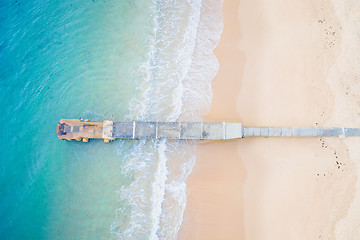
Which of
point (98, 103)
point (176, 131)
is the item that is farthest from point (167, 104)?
point (98, 103)

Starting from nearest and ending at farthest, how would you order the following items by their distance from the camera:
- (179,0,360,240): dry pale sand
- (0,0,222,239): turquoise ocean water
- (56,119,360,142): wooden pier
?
(179,0,360,240): dry pale sand
(56,119,360,142): wooden pier
(0,0,222,239): turquoise ocean water

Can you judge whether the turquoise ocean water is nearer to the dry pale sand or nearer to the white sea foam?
the white sea foam

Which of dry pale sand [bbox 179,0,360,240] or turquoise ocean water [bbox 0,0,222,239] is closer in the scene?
dry pale sand [bbox 179,0,360,240]

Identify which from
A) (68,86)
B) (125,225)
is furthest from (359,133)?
(68,86)

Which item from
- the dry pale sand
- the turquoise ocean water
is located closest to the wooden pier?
the dry pale sand

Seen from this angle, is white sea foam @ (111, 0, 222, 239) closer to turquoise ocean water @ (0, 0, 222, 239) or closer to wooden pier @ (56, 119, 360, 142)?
turquoise ocean water @ (0, 0, 222, 239)

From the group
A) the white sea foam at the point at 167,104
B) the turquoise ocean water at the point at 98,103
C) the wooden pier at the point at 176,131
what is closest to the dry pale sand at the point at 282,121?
the wooden pier at the point at 176,131

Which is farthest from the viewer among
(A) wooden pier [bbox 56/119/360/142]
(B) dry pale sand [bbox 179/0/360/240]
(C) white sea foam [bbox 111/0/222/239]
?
(A) wooden pier [bbox 56/119/360/142]
